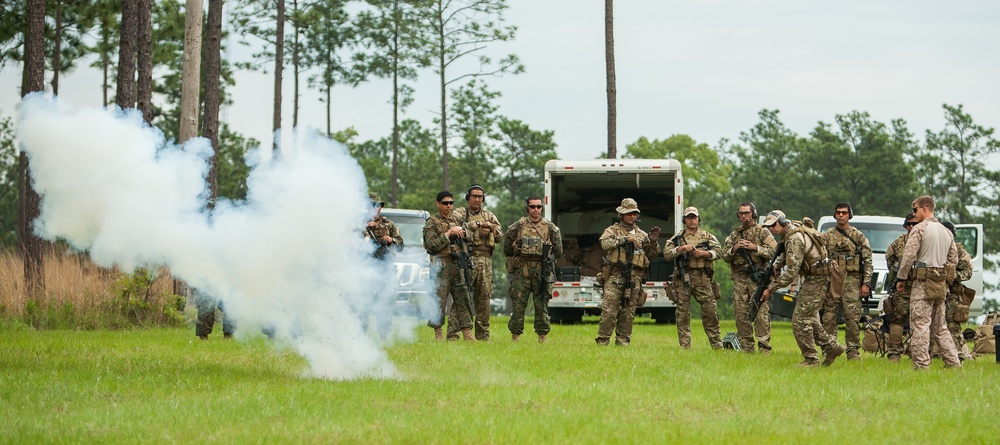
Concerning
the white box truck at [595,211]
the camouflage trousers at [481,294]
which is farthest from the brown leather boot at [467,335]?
the white box truck at [595,211]

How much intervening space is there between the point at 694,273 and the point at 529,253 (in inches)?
86.1

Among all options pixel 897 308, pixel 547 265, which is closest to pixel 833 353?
pixel 897 308

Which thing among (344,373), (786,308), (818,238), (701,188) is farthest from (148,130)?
(701,188)

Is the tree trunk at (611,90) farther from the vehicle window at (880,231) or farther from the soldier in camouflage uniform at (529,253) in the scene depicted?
the soldier in camouflage uniform at (529,253)

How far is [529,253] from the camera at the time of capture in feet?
52.9

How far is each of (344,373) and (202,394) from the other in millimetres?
1669

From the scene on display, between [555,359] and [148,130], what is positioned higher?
[148,130]

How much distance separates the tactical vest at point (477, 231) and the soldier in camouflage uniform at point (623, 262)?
1.49 metres

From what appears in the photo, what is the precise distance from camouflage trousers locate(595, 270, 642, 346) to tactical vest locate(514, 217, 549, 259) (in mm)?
1012

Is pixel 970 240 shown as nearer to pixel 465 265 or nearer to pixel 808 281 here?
pixel 808 281

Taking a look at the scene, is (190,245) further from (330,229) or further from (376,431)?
(376,431)

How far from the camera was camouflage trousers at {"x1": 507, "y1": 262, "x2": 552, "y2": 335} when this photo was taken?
16234 millimetres

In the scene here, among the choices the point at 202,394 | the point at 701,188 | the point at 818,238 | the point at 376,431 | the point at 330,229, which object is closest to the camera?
the point at 376,431

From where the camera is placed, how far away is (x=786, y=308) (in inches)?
842
